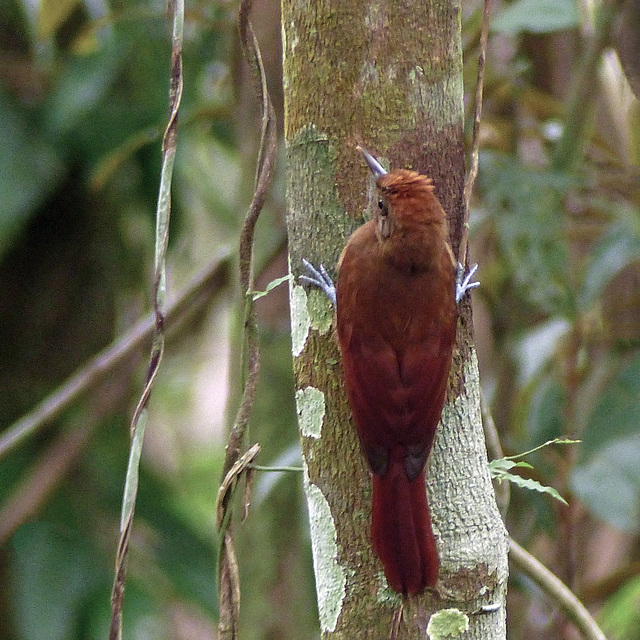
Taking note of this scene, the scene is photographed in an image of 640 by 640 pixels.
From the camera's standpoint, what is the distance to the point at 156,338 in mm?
1030

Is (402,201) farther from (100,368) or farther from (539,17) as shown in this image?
(100,368)

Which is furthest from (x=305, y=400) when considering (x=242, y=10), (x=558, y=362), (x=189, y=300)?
(x=558, y=362)

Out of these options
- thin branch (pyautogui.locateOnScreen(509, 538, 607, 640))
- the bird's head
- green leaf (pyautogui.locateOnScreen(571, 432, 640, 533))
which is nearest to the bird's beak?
the bird's head

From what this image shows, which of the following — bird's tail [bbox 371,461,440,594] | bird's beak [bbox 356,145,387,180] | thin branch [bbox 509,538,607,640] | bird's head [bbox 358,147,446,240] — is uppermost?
bird's beak [bbox 356,145,387,180]

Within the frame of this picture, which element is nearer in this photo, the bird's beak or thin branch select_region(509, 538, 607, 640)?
the bird's beak

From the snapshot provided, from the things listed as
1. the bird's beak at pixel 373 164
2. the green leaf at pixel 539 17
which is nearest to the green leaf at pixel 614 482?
the green leaf at pixel 539 17

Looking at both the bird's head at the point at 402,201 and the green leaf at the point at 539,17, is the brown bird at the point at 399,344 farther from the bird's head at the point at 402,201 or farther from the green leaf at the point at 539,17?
the green leaf at the point at 539,17

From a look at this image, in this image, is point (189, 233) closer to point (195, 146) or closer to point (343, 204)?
point (195, 146)

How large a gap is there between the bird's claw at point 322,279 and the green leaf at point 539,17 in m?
1.11

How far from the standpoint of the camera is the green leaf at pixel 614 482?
171 cm

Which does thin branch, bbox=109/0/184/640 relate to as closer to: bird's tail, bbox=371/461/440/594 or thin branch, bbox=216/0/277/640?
thin branch, bbox=216/0/277/640

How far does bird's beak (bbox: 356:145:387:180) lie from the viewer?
3.17ft

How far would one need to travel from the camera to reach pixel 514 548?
1328 mm

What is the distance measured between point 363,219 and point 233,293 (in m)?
0.97
